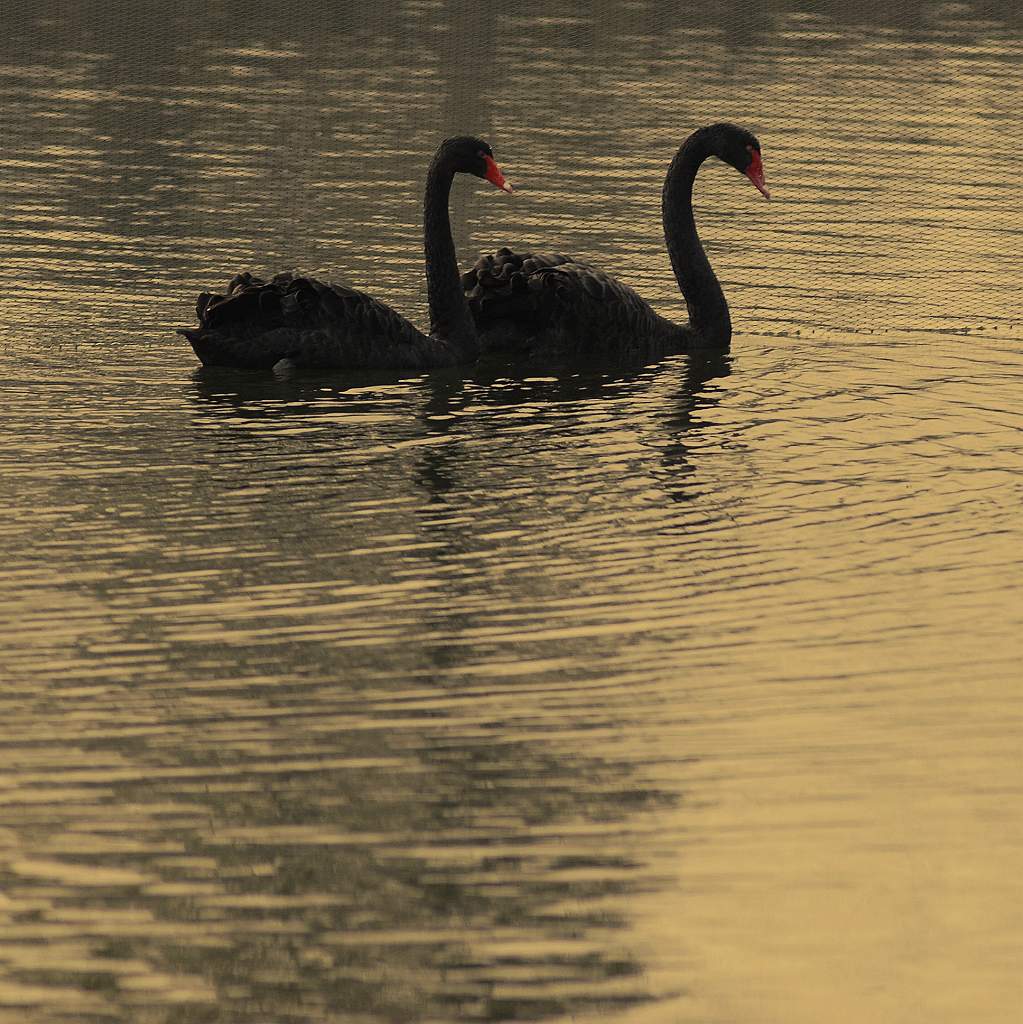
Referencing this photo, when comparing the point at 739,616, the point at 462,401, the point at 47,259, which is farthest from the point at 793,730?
the point at 47,259

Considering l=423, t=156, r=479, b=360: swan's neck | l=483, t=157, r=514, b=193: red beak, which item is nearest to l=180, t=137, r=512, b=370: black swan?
l=423, t=156, r=479, b=360: swan's neck

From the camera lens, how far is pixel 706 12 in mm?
31312

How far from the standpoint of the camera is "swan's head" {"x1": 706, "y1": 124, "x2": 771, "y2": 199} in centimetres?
1338

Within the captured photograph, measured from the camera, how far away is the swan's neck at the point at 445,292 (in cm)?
1225

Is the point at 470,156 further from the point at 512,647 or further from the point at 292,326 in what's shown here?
the point at 512,647

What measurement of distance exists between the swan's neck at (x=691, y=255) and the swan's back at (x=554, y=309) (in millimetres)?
414

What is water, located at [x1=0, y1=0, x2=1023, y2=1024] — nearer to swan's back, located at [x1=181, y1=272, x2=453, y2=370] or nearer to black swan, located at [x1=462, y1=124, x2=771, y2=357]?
swan's back, located at [x1=181, y1=272, x2=453, y2=370]

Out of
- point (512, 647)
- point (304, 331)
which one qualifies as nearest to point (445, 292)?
point (304, 331)

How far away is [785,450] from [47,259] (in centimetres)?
604

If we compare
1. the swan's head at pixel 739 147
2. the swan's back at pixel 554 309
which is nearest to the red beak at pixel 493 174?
the swan's back at pixel 554 309

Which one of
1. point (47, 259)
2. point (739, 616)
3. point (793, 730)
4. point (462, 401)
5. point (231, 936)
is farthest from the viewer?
point (47, 259)

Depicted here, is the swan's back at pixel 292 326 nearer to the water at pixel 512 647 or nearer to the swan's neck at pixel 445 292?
the water at pixel 512 647

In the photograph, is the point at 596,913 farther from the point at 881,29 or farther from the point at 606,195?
the point at 881,29

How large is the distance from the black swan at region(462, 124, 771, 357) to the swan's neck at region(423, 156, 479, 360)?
0.25 m
